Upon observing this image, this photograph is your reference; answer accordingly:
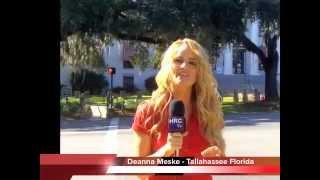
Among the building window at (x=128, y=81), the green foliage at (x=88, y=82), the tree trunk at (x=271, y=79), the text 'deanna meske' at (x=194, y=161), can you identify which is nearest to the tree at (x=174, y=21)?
the tree trunk at (x=271, y=79)

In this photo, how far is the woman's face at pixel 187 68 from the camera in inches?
108

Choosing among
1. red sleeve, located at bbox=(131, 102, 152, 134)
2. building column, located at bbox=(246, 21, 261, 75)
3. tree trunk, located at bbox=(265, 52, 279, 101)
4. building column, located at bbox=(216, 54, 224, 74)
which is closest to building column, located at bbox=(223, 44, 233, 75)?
building column, located at bbox=(216, 54, 224, 74)

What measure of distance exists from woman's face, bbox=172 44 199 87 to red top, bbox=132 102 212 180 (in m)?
0.21

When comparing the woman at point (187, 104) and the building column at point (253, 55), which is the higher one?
the building column at point (253, 55)

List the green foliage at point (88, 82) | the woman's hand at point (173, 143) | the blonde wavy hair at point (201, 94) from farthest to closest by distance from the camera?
the green foliage at point (88, 82) < the blonde wavy hair at point (201, 94) < the woman's hand at point (173, 143)

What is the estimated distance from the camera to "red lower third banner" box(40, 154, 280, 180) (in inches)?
107

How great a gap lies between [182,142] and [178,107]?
0.72 feet

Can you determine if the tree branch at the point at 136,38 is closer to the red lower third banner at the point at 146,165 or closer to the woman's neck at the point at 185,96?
the woman's neck at the point at 185,96

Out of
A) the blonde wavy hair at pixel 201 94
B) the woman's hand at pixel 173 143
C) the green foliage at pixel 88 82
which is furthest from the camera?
the green foliage at pixel 88 82

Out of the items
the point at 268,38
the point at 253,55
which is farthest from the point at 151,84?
the point at 268,38

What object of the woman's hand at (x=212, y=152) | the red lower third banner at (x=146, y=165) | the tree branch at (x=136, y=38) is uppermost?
the tree branch at (x=136, y=38)
